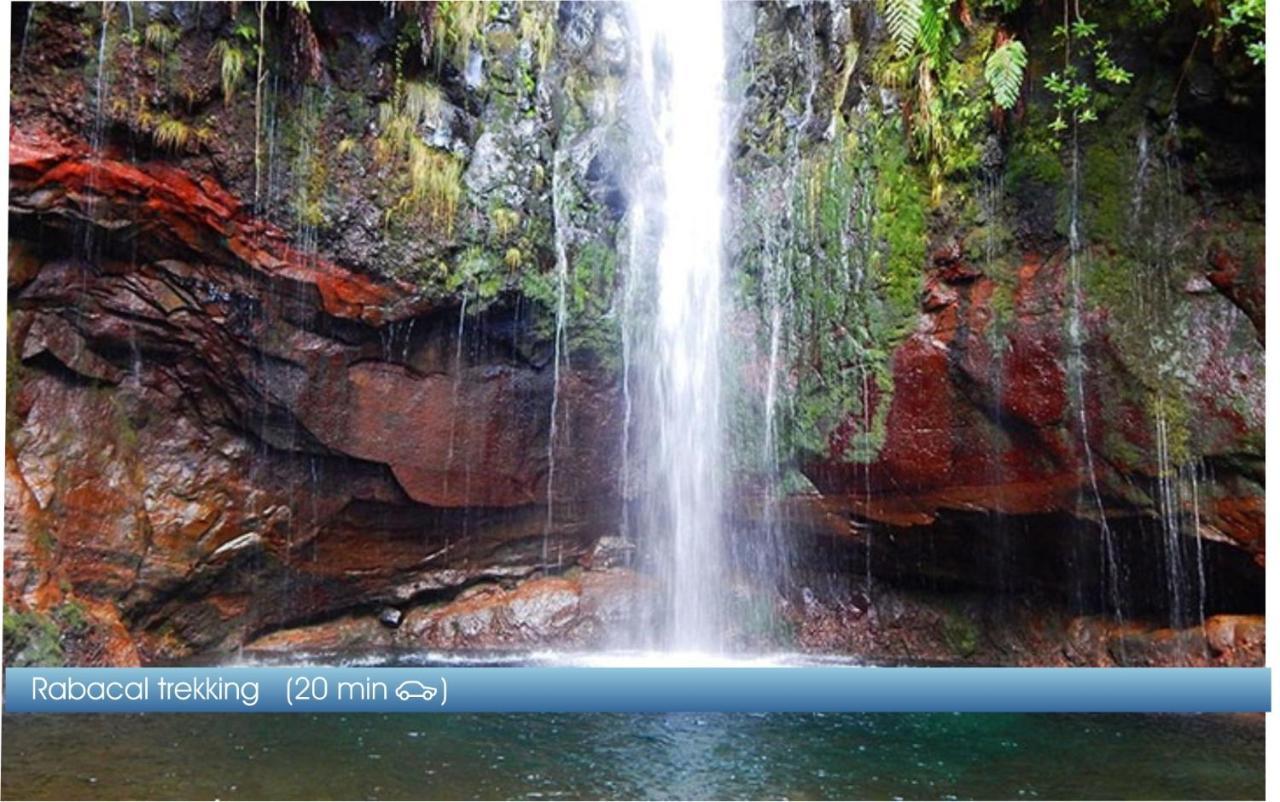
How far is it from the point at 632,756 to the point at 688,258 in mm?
5821

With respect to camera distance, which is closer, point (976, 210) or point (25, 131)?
point (25, 131)

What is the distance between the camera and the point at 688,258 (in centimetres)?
1039

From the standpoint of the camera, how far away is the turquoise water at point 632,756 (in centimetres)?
502

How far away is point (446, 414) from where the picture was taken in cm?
1003

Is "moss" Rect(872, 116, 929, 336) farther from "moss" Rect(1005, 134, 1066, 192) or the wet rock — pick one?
the wet rock

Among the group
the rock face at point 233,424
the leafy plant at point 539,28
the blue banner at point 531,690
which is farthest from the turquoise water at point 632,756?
the leafy plant at point 539,28

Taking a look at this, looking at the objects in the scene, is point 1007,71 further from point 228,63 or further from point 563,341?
point 228,63

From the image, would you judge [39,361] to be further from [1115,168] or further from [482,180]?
[1115,168]

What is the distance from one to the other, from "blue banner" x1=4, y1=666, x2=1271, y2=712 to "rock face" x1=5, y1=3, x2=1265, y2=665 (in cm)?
394

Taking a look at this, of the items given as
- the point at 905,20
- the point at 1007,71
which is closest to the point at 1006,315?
the point at 1007,71

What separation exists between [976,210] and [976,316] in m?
0.95

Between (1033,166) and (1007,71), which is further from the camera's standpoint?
(1033,166)

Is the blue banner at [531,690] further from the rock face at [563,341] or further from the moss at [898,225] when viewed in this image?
the moss at [898,225]

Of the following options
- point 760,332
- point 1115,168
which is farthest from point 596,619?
point 1115,168
